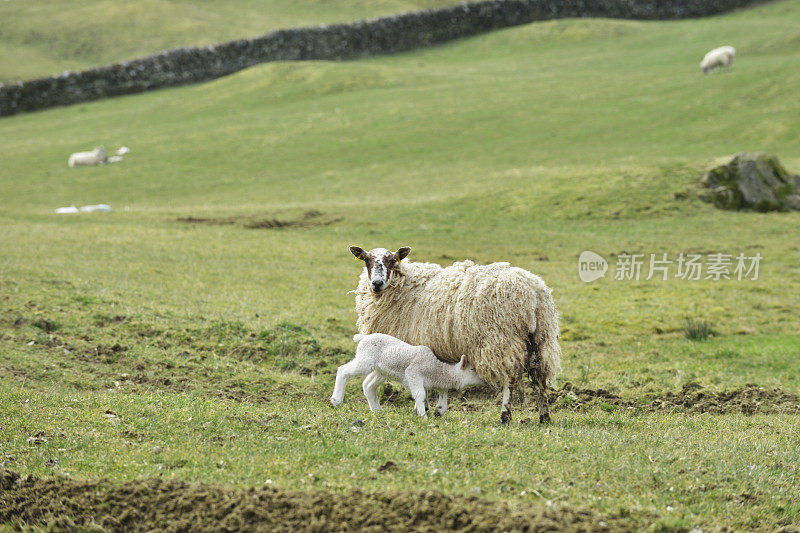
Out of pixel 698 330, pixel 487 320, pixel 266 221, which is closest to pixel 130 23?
pixel 266 221

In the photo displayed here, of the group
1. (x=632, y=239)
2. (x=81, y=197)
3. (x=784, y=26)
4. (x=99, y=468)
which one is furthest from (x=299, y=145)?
(x=784, y=26)

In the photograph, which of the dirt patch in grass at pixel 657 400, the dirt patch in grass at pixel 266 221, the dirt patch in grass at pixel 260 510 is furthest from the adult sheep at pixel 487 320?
the dirt patch in grass at pixel 266 221

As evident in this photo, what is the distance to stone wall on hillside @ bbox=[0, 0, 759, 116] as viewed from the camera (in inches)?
2311

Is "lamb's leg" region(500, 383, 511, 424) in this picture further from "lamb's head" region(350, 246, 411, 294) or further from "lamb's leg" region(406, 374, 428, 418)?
"lamb's head" region(350, 246, 411, 294)

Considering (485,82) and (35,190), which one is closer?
(35,190)

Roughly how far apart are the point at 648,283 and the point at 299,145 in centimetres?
2628

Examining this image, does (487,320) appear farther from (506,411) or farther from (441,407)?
(441,407)

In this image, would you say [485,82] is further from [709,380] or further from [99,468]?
[99,468]

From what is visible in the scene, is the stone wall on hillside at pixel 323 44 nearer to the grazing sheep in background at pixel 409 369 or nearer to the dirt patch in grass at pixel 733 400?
the grazing sheep in background at pixel 409 369

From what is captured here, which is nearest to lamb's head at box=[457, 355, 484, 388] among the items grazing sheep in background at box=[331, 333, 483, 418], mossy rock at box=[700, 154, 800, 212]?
grazing sheep in background at box=[331, 333, 483, 418]

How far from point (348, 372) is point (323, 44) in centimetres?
6097

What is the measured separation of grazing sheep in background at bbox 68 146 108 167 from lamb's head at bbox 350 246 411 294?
3390cm

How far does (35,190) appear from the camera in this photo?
1453 inches

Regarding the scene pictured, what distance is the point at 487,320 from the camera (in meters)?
10.3
